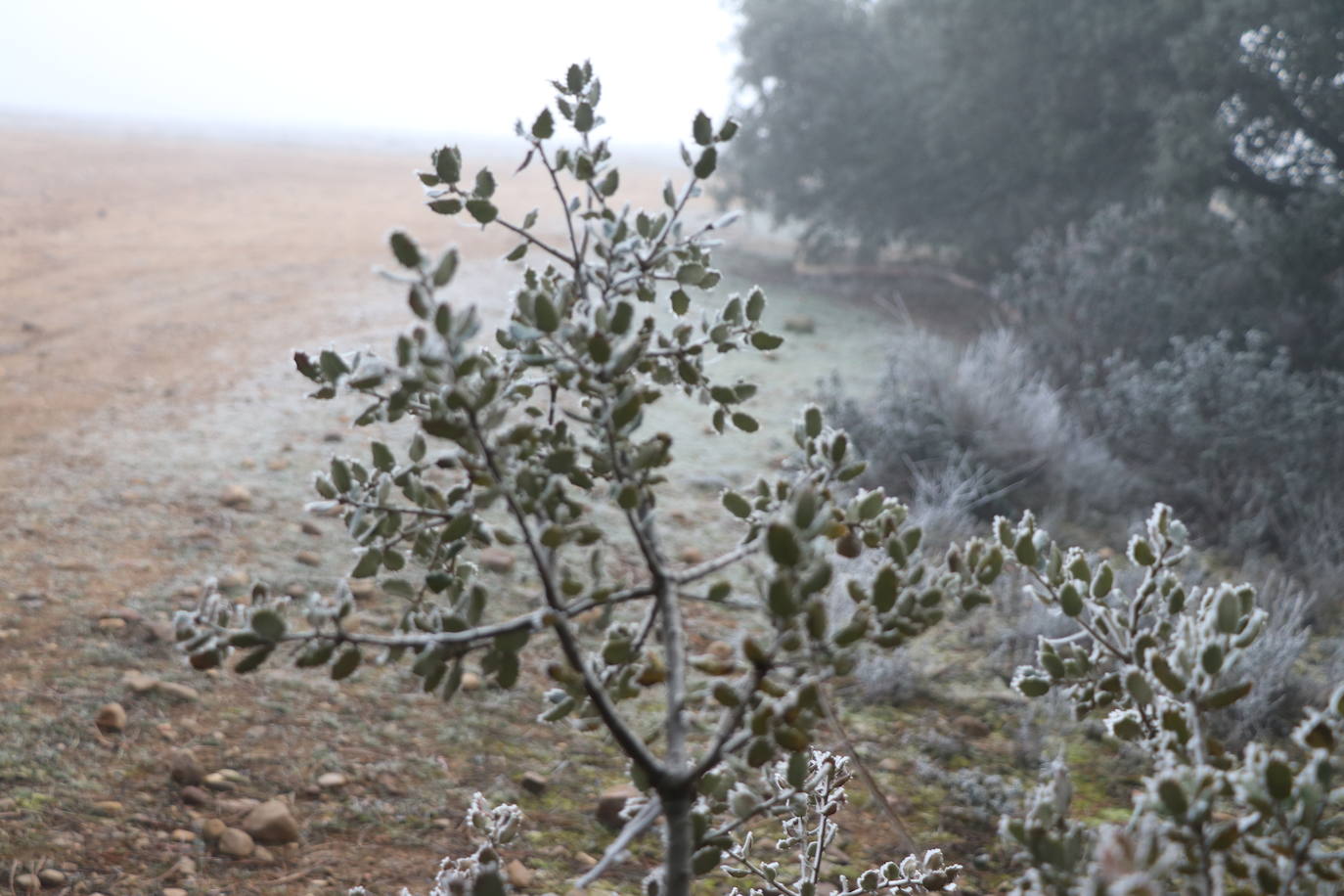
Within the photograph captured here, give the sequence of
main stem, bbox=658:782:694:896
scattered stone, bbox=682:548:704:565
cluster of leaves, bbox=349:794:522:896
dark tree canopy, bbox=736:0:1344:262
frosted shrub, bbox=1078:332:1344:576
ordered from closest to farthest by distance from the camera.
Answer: cluster of leaves, bbox=349:794:522:896 → main stem, bbox=658:782:694:896 → scattered stone, bbox=682:548:704:565 → frosted shrub, bbox=1078:332:1344:576 → dark tree canopy, bbox=736:0:1344:262

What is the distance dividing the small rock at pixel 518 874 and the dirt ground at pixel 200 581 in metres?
0.02

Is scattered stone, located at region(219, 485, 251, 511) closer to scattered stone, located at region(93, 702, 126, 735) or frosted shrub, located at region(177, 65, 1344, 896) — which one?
scattered stone, located at region(93, 702, 126, 735)

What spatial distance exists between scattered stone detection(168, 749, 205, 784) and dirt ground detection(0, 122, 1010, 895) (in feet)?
0.12

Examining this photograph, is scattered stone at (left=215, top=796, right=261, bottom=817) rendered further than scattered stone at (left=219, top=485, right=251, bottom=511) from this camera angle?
No

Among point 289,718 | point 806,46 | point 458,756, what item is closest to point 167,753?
point 289,718

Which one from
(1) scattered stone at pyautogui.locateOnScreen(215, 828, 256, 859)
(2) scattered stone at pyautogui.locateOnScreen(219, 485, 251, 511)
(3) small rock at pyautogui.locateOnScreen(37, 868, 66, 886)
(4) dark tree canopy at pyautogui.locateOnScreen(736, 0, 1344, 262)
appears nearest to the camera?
(3) small rock at pyautogui.locateOnScreen(37, 868, 66, 886)

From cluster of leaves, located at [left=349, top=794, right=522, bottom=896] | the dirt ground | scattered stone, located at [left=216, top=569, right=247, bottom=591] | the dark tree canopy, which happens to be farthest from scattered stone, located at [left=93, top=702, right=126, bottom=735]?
the dark tree canopy

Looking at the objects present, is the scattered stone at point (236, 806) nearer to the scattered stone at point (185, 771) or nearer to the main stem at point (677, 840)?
the scattered stone at point (185, 771)

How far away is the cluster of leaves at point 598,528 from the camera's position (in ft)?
3.46

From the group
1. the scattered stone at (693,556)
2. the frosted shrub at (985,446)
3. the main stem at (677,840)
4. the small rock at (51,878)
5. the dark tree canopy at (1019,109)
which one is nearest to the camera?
the main stem at (677,840)

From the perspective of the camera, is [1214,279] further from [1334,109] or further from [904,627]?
[904,627]

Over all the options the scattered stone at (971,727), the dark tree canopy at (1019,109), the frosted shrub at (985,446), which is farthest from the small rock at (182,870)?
the dark tree canopy at (1019,109)

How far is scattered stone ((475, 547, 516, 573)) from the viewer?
417cm

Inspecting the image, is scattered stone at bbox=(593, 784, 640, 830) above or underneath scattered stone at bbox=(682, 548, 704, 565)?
underneath
